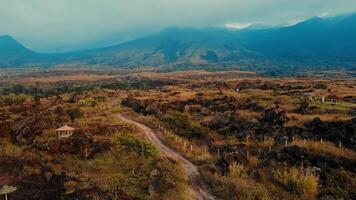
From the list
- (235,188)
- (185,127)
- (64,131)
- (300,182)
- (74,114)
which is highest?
(300,182)

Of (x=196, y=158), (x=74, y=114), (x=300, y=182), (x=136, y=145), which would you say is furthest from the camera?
(x=74, y=114)

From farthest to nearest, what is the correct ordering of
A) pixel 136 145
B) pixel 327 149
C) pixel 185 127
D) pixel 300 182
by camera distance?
pixel 185 127 < pixel 136 145 < pixel 327 149 < pixel 300 182

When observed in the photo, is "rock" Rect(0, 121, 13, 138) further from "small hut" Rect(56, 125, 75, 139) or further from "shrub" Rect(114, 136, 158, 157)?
"shrub" Rect(114, 136, 158, 157)

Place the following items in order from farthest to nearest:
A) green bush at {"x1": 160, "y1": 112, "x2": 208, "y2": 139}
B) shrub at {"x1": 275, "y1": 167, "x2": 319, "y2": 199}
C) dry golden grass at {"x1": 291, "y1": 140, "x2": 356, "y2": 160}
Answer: green bush at {"x1": 160, "y1": 112, "x2": 208, "y2": 139} < dry golden grass at {"x1": 291, "y1": 140, "x2": 356, "y2": 160} < shrub at {"x1": 275, "y1": 167, "x2": 319, "y2": 199}

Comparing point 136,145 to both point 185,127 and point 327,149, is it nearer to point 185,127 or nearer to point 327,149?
point 185,127

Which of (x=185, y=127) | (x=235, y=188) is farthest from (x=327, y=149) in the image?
(x=185, y=127)

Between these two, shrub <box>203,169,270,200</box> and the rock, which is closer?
shrub <box>203,169,270,200</box>

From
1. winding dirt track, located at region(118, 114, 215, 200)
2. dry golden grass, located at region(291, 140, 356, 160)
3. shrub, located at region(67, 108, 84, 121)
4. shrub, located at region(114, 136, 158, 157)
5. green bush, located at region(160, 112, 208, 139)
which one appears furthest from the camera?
shrub, located at region(67, 108, 84, 121)

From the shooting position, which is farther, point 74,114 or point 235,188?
point 74,114

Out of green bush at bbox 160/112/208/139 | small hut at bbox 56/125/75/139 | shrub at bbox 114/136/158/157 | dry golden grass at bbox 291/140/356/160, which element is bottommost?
green bush at bbox 160/112/208/139

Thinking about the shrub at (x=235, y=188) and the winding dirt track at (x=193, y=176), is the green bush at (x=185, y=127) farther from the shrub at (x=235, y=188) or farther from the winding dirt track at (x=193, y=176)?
the shrub at (x=235, y=188)

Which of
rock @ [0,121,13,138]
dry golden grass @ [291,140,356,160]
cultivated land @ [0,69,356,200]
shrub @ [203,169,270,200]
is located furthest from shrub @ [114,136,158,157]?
rock @ [0,121,13,138]

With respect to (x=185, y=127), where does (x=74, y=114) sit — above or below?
above

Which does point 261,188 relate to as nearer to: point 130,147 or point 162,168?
Result: point 162,168
